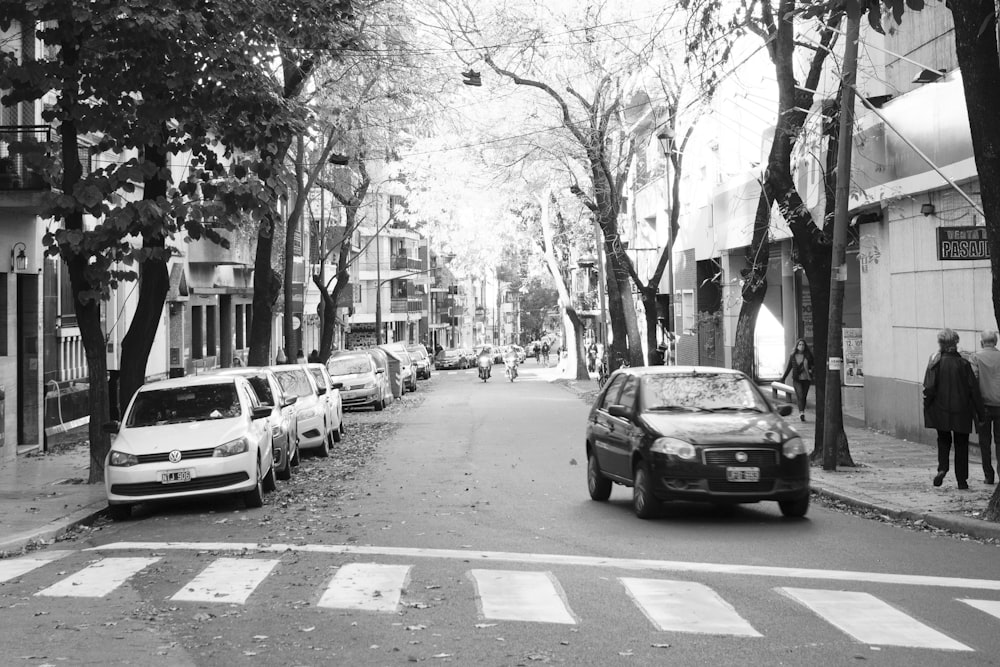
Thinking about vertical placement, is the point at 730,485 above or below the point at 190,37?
below

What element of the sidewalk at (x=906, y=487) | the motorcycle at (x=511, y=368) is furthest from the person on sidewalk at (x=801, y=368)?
the motorcycle at (x=511, y=368)

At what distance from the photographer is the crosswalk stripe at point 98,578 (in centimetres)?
949

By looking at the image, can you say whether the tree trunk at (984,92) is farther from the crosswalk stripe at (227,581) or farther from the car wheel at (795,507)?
the crosswalk stripe at (227,581)

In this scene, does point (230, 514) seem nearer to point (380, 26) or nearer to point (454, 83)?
point (380, 26)

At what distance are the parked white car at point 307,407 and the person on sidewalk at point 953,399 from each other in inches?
417

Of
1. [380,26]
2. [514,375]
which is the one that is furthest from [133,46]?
[514,375]

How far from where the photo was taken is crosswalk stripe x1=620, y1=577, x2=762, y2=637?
7.87 metres

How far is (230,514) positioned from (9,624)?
20.3 ft

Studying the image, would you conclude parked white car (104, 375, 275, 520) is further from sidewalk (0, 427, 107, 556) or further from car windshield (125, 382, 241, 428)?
sidewalk (0, 427, 107, 556)

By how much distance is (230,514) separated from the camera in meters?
14.5

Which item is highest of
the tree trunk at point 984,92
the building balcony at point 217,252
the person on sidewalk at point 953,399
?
the building balcony at point 217,252

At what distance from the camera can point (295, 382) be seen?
22875mm

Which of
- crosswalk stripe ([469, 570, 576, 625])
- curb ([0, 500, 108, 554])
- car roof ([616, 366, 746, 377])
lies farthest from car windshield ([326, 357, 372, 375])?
crosswalk stripe ([469, 570, 576, 625])

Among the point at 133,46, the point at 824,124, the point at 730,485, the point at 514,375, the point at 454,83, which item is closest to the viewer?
the point at 730,485
